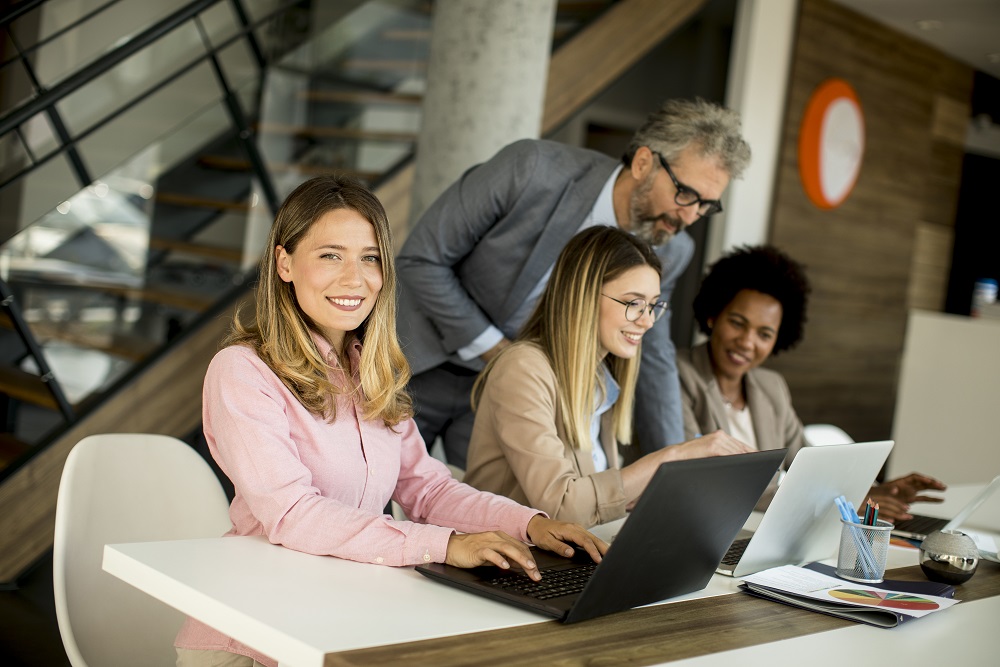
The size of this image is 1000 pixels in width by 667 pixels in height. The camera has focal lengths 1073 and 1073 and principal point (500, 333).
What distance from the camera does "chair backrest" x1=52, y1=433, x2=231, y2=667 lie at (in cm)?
167

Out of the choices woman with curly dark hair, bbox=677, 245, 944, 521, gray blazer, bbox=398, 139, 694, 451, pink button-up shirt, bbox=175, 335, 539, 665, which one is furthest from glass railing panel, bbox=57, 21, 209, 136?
pink button-up shirt, bbox=175, 335, 539, 665

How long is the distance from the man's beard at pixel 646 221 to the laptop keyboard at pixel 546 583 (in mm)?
1086

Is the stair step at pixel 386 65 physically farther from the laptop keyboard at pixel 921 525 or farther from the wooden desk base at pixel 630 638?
the wooden desk base at pixel 630 638

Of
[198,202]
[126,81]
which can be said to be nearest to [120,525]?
[198,202]

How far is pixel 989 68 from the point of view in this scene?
7.03 metres

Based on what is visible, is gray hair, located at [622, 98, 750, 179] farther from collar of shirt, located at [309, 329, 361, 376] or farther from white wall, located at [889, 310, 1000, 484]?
white wall, located at [889, 310, 1000, 484]

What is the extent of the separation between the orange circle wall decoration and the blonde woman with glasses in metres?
3.84

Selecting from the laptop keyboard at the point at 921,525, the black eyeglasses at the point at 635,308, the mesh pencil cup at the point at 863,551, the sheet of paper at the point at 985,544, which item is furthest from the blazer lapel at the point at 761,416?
the mesh pencil cup at the point at 863,551

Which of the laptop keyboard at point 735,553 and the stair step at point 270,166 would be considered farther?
the stair step at point 270,166

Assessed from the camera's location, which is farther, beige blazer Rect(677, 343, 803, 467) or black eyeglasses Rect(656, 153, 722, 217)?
beige blazer Rect(677, 343, 803, 467)

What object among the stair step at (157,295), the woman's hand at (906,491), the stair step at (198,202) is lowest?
the woman's hand at (906,491)

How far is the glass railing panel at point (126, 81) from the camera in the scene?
4.03 m

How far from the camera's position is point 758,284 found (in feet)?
9.36

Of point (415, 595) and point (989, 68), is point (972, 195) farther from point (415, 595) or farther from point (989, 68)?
point (415, 595)
